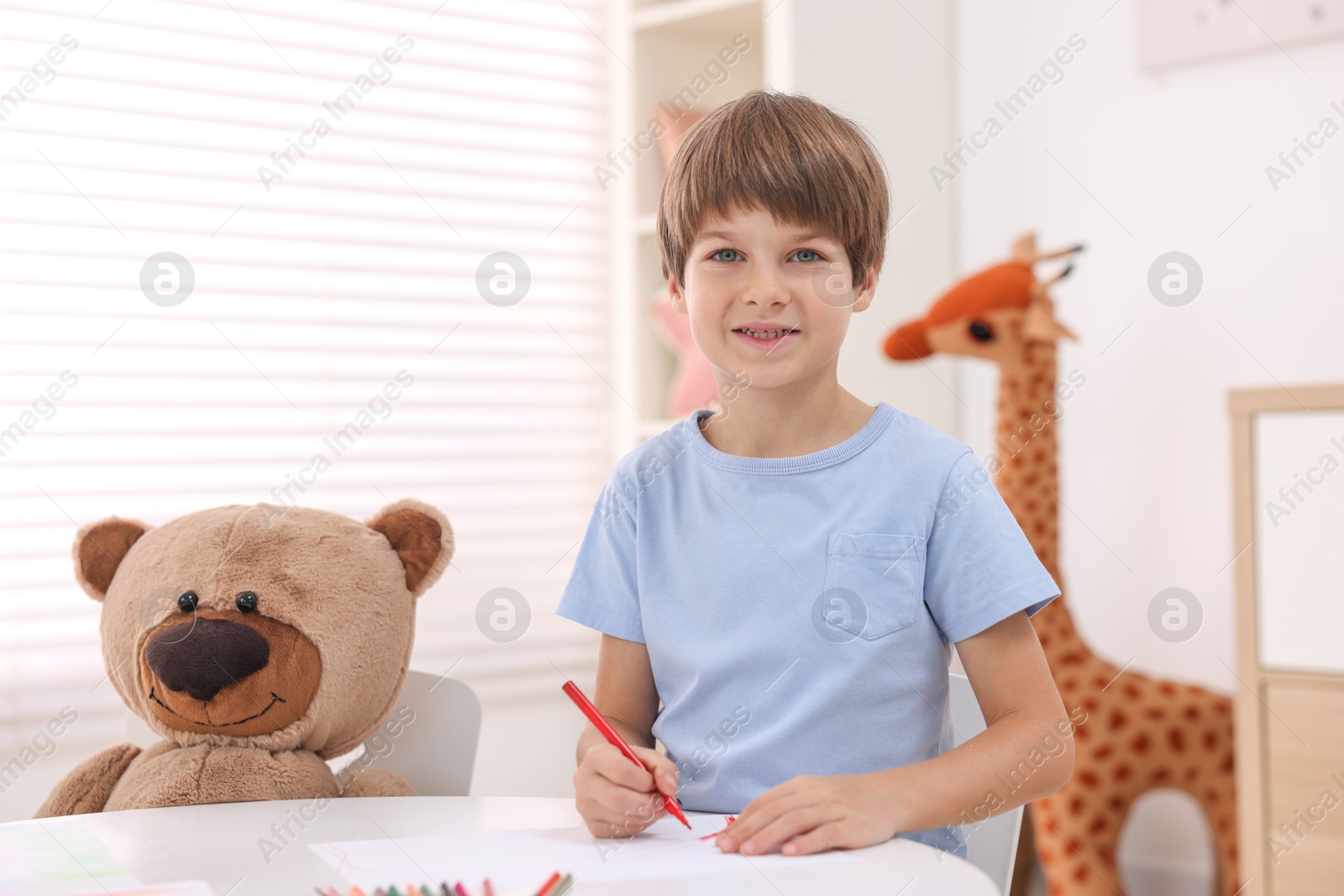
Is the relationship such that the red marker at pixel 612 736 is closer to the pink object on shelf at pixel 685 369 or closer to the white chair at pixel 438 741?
the white chair at pixel 438 741

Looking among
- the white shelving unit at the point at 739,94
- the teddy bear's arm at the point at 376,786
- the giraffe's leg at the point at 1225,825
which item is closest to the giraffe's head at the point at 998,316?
the white shelving unit at the point at 739,94

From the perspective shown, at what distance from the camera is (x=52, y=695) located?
1.60 m

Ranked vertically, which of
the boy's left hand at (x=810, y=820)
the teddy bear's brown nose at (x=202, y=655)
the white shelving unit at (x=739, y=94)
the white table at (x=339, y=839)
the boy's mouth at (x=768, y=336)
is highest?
the white shelving unit at (x=739, y=94)

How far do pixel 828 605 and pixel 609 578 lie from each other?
0.19 m

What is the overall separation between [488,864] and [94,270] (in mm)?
1302

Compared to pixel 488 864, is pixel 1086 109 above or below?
above

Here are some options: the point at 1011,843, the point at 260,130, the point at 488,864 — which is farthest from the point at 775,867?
the point at 260,130

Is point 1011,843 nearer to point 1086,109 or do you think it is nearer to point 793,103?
point 793,103

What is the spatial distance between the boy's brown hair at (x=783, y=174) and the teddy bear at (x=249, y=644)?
15.2 inches

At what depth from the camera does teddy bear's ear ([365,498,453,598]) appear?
108 cm

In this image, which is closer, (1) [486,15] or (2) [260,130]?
(2) [260,130]

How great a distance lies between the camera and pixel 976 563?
2.78 ft

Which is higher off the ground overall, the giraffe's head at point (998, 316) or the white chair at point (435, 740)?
the giraffe's head at point (998, 316)

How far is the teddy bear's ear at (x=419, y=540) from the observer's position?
42.7 inches
